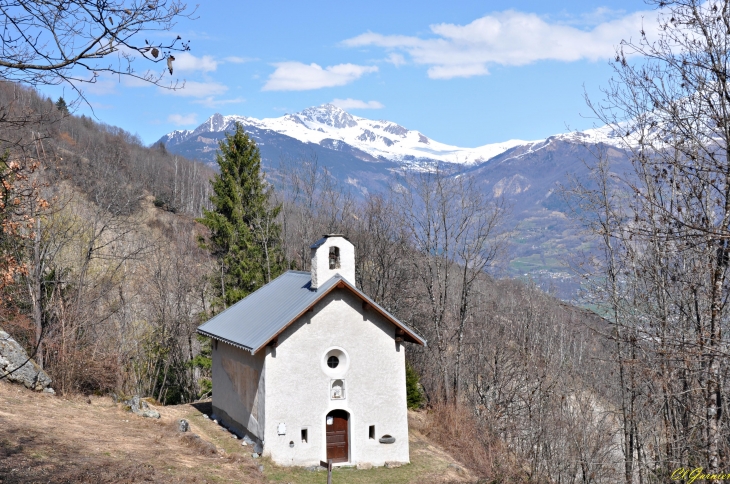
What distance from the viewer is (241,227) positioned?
41906mm

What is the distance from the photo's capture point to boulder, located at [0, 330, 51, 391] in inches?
918

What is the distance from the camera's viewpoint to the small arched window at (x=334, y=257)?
2560 cm

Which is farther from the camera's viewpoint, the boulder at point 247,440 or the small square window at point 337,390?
the boulder at point 247,440

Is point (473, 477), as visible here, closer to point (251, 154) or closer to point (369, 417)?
point (369, 417)

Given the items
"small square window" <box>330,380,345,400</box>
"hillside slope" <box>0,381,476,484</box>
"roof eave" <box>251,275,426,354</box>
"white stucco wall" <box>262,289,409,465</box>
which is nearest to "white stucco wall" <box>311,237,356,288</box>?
"roof eave" <box>251,275,426,354</box>

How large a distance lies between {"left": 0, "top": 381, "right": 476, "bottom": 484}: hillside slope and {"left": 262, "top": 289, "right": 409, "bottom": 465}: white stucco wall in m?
0.85

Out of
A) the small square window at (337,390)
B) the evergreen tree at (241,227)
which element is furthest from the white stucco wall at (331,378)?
the evergreen tree at (241,227)

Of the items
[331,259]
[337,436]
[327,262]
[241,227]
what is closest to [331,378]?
[337,436]

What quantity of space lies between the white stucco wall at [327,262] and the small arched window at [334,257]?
0.41 ft

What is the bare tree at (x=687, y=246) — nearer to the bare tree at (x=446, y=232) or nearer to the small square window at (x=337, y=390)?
the small square window at (x=337, y=390)

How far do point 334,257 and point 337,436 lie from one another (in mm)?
7021

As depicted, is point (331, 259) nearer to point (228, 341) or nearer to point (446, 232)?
point (228, 341)

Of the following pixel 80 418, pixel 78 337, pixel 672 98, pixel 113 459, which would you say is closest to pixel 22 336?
pixel 78 337

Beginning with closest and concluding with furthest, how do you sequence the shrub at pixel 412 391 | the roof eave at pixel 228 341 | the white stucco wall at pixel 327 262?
the roof eave at pixel 228 341
the white stucco wall at pixel 327 262
the shrub at pixel 412 391
